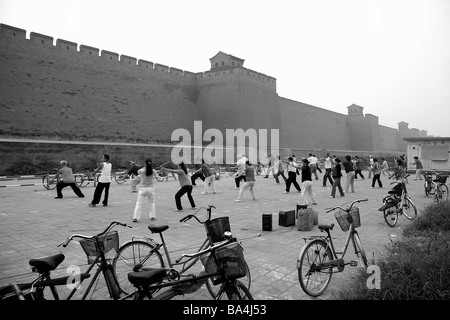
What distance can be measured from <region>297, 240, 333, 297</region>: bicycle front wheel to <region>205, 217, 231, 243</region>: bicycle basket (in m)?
0.82

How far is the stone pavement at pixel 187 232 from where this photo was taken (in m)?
3.86

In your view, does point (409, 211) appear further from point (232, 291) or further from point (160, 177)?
point (160, 177)

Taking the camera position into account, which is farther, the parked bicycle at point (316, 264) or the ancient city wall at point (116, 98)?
the ancient city wall at point (116, 98)

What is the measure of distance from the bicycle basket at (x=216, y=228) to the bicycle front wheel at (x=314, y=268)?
82cm

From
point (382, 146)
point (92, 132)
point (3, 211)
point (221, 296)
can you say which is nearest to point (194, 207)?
point (3, 211)

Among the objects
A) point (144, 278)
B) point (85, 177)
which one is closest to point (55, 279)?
point (144, 278)

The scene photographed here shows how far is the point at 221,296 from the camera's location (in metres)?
2.47

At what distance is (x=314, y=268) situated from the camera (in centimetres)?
334

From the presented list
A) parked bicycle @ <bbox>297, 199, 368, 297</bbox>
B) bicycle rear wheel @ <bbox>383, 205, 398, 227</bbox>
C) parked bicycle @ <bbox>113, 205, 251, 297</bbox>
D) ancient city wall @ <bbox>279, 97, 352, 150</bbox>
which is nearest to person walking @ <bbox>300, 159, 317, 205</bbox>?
bicycle rear wheel @ <bbox>383, 205, 398, 227</bbox>

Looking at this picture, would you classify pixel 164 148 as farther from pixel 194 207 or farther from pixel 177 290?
pixel 177 290

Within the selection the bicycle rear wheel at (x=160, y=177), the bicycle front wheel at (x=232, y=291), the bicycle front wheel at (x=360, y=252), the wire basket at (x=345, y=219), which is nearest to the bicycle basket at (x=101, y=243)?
the bicycle front wheel at (x=232, y=291)

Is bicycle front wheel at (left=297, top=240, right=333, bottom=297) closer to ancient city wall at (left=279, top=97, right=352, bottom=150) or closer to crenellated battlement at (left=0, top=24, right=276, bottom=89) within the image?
crenellated battlement at (left=0, top=24, right=276, bottom=89)

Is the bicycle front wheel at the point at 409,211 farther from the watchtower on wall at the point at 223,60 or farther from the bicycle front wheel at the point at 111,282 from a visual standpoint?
the watchtower on wall at the point at 223,60
